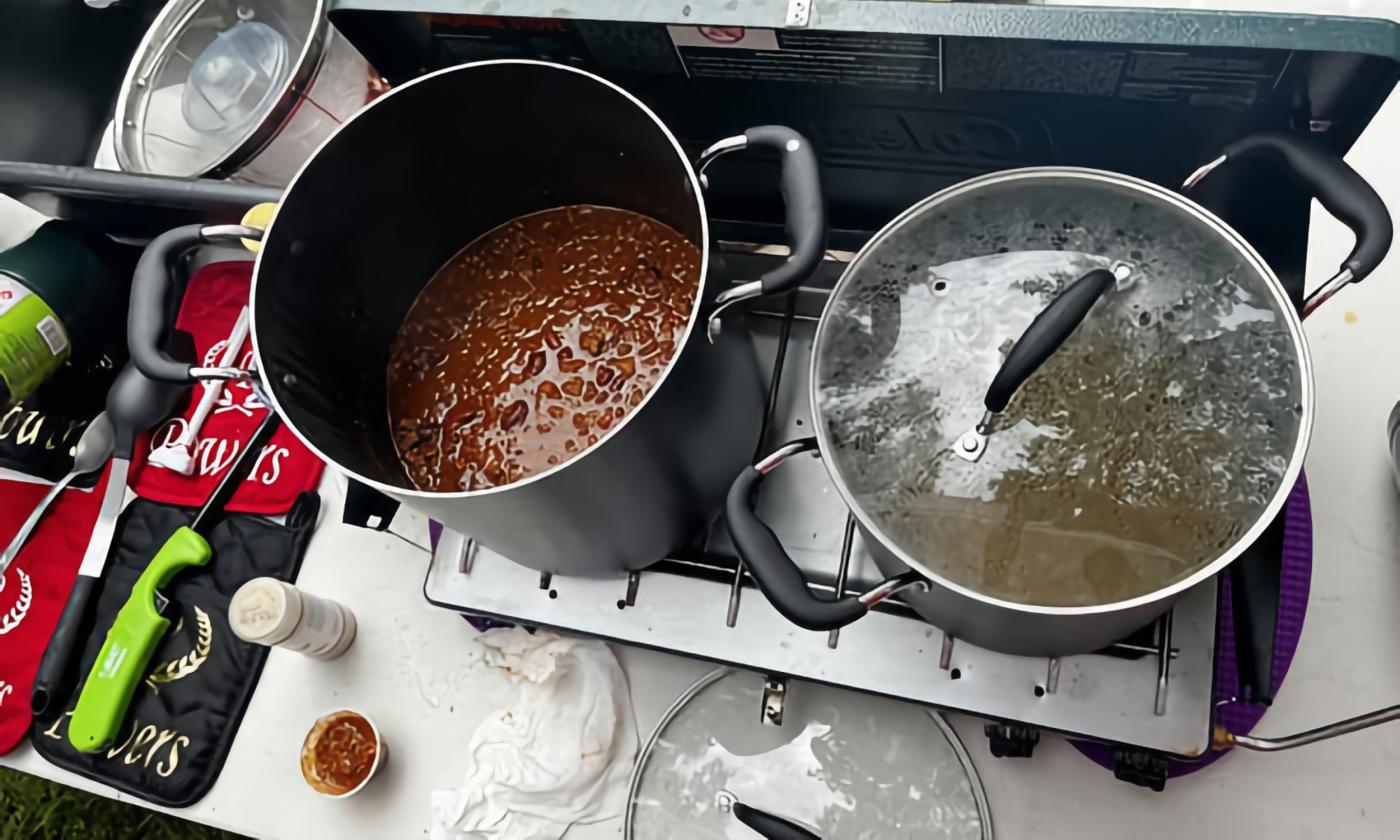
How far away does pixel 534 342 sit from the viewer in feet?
2.58

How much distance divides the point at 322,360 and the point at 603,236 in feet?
0.86

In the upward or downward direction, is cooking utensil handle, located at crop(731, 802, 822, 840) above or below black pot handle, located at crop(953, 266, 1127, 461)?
below

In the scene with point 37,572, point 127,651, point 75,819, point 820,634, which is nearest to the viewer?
point 820,634

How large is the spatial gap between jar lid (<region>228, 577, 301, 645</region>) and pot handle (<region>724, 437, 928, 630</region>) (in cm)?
50

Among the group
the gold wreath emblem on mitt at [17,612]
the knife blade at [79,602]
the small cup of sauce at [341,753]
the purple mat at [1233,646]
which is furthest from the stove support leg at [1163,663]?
the gold wreath emblem on mitt at [17,612]

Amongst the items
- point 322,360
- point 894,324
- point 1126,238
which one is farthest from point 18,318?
point 1126,238

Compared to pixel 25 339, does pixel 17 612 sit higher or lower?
lower

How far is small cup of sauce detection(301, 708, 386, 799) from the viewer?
86cm

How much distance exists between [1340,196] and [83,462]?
1.20 metres

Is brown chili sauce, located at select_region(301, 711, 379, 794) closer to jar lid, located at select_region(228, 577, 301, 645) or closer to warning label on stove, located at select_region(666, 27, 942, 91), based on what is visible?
jar lid, located at select_region(228, 577, 301, 645)

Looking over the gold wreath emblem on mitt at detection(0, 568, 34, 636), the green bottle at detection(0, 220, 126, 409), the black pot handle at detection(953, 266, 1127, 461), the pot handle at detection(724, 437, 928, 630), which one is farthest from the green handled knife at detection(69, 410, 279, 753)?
the black pot handle at detection(953, 266, 1127, 461)

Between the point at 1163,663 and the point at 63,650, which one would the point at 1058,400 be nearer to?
the point at 1163,663

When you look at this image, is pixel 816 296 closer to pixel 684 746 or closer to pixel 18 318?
pixel 684 746

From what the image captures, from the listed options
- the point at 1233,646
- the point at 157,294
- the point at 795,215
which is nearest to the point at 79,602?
the point at 157,294
